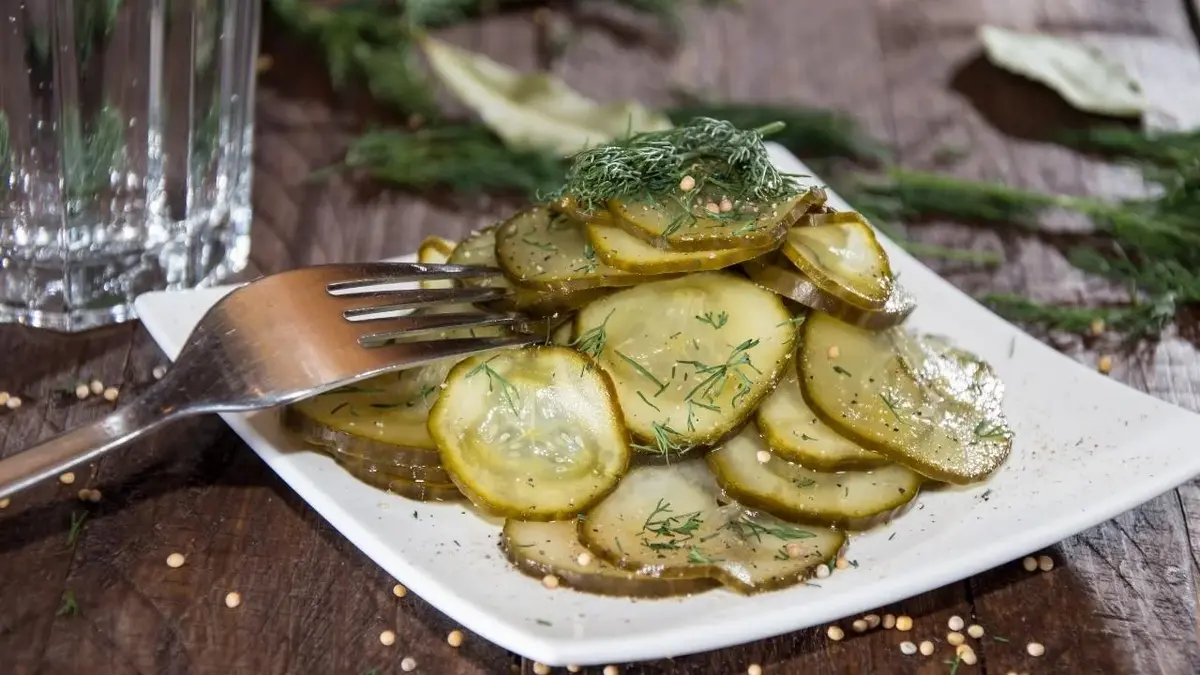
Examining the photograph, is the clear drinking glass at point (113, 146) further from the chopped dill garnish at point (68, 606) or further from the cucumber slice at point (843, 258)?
the cucumber slice at point (843, 258)

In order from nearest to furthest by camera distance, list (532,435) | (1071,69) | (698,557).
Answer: (698,557)
(532,435)
(1071,69)

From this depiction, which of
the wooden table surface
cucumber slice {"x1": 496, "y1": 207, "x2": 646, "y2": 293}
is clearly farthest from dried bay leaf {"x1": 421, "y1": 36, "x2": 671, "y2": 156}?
cucumber slice {"x1": 496, "y1": 207, "x2": 646, "y2": 293}

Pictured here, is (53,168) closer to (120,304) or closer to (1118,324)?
→ (120,304)

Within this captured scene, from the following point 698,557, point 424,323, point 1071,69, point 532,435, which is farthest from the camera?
point 1071,69

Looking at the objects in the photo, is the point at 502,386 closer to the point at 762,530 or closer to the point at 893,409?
the point at 762,530

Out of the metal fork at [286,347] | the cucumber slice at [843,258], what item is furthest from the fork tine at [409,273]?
the cucumber slice at [843,258]

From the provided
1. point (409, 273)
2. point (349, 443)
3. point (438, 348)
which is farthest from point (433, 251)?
point (349, 443)

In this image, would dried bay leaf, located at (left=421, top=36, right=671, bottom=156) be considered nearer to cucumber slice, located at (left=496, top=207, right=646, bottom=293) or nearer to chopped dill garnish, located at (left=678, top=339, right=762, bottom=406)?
cucumber slice, located at (left=496, top=207, right=646, bottom=293)
